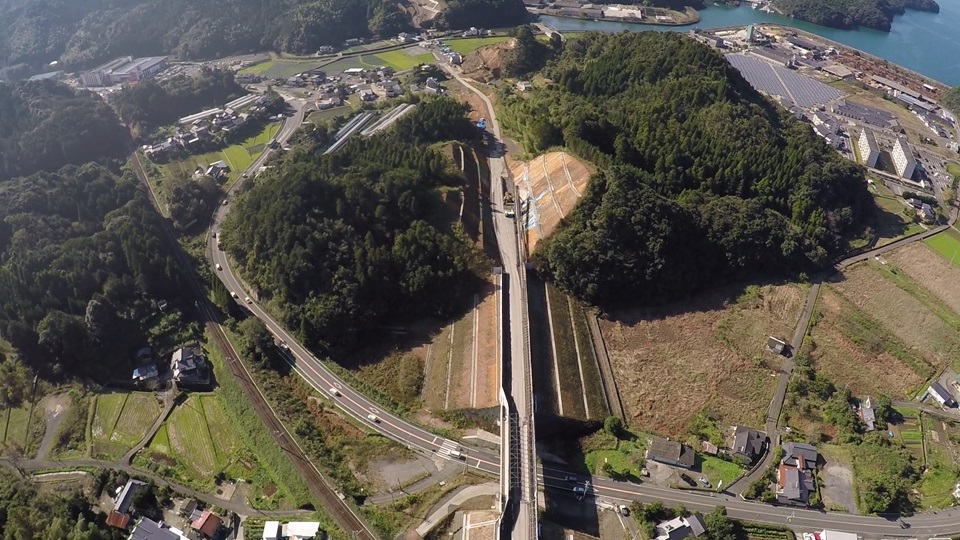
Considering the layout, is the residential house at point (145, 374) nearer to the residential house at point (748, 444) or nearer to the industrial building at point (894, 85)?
the residential house at point (748, 444)

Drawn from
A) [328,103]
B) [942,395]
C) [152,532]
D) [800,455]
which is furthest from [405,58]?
[942,395]

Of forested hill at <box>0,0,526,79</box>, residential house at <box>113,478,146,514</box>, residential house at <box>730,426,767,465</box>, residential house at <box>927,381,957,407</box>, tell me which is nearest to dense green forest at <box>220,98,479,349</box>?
residential house at <box>113,478,146,514</box>

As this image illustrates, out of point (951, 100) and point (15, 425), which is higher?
point (951, 100)

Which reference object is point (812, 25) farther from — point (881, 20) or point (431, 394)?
point (431, 394)

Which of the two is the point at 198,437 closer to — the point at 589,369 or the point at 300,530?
the point at 300,530

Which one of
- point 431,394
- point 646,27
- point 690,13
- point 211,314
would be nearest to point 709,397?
point 431,394

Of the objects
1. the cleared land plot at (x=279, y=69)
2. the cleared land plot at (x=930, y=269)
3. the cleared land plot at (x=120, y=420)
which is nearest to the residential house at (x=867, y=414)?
the cleared land plot at (x=930, y=269)

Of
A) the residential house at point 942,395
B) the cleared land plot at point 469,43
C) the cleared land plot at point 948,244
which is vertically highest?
the cleared land plot at point 469,43
